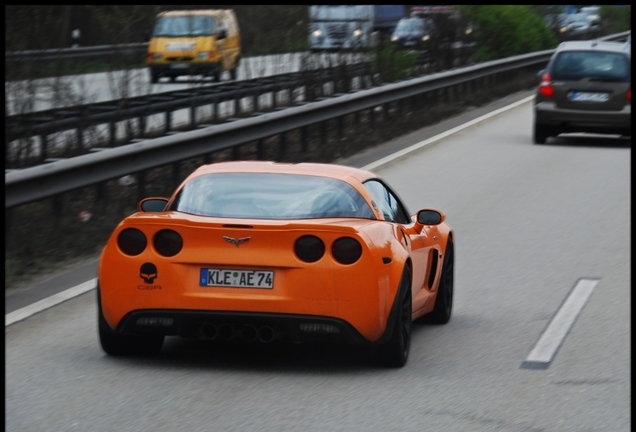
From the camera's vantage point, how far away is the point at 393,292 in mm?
7648

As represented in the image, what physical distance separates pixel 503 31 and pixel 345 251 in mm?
34413

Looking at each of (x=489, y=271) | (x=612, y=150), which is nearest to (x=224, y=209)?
(x=489, y=271)

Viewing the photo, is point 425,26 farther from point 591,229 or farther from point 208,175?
point 208,175

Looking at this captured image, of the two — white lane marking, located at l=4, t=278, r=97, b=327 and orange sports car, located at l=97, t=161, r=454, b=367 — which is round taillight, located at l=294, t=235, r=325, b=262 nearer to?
orange sports car, located at l=97, t=161, r=454, b=367

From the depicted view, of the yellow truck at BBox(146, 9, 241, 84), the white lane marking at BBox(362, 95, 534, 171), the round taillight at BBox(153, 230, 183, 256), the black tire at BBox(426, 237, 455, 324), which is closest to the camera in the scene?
the round taillight at BBox(153, 230, 183, 256)

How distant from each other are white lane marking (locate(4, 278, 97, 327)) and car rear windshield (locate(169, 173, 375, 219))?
1.63 meters

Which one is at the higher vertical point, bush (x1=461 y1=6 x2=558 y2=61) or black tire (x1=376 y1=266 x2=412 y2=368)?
black tire (x1=376 y1=266 x2=412 y2=368)

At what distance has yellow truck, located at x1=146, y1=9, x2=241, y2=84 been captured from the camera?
72.9 ft

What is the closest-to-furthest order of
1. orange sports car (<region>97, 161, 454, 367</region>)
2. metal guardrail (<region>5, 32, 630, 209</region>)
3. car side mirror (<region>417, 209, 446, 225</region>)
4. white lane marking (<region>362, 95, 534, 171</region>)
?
orange sports car (<region>97, 161, 454, 367</region>) → car side mirror (<region>417, 209, 446, 225</region>) → metal guardrail (<region>5, 32, 630, 209</region>) → white lane marking (<region>362, 95, 534, 171</region>)

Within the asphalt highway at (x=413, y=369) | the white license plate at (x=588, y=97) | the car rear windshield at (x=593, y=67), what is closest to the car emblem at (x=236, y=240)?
the asphalt highway at (x=413, y=369)

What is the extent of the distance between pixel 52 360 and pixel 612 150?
16.2 meters

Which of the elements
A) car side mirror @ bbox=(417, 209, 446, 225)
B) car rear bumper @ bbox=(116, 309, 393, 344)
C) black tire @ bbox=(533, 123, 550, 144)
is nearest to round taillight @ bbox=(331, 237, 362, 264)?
car rear bumper @ bbox=(116, 309, 393, 344)

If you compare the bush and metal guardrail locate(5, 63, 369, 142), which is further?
the bush

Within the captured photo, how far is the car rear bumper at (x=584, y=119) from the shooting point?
22797 millimetres
